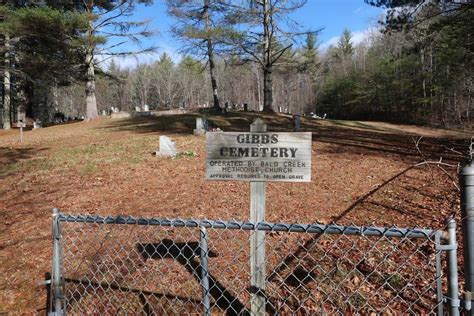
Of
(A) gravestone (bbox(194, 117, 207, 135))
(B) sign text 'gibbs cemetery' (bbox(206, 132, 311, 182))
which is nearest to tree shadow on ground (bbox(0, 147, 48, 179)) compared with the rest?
(A) gravestone (bbox(194, 117, 207, 135))

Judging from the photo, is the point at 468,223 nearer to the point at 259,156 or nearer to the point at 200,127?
the point at 259,156

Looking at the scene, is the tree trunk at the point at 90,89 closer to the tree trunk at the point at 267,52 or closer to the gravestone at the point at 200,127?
the tree trunk at the point at 267,52

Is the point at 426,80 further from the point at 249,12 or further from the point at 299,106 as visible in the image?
the point at 299,106

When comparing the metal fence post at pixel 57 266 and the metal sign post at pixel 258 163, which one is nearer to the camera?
the metal sign post at pixel 258 163

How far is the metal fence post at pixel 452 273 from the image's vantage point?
1893mm

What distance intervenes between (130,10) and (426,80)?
2578cm

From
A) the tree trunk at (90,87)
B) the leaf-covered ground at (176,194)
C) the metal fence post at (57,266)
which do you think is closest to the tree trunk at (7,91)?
the tree trunk at (90,87)

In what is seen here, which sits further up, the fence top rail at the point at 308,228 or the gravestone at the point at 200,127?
the gravestone at the point at 200,127

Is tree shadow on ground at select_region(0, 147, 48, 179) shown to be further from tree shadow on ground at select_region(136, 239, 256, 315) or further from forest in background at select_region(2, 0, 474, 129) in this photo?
forest in background at select_region(2, 0, 474, 129)

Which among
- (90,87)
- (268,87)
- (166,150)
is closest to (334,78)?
(268,87)

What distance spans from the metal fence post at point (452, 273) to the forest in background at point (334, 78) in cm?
1275

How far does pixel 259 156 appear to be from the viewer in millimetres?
2785

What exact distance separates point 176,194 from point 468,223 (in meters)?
5.62

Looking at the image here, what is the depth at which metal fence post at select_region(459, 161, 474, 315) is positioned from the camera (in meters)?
1.80
